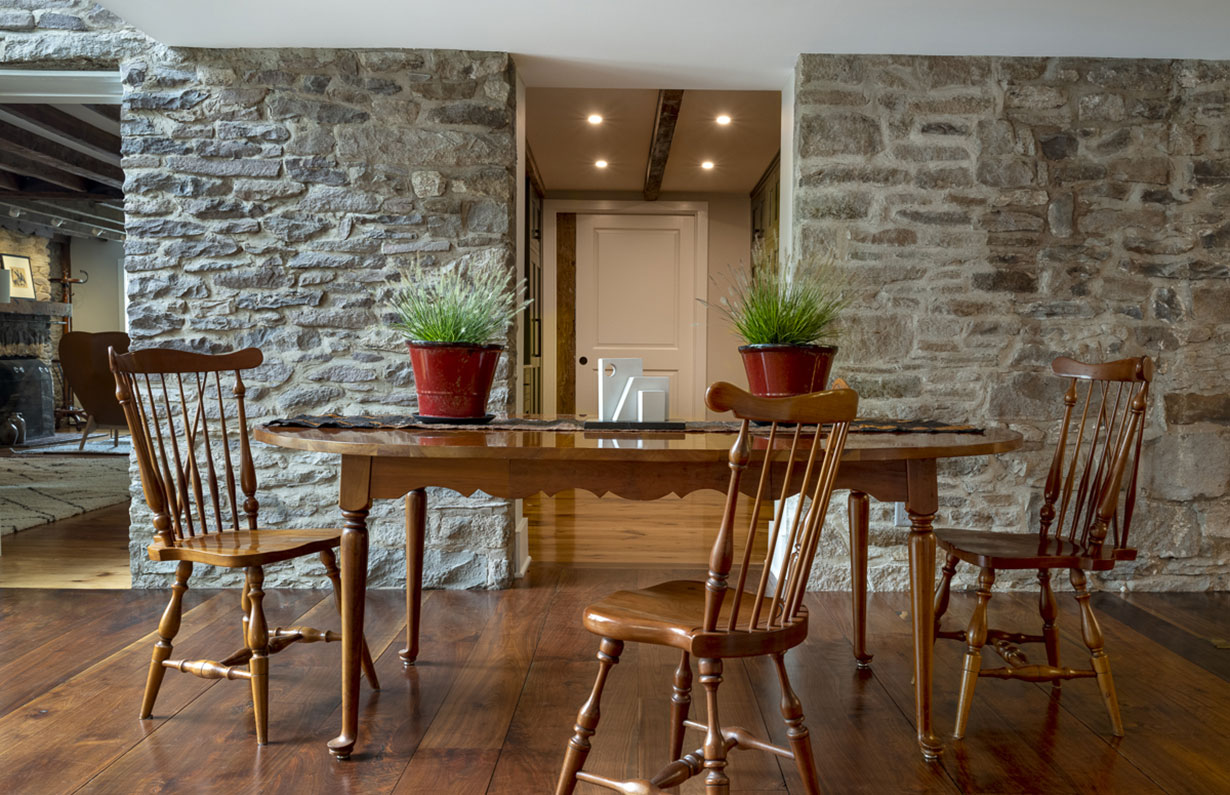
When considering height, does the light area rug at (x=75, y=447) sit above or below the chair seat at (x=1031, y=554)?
below

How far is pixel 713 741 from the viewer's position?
1664mm

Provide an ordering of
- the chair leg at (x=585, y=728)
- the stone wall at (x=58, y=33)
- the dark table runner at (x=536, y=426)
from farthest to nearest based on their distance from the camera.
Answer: the stone wall at (x=58, y=33) → the dark table runner at (x=536, y=426) → the chair leg at (x=585, y=728)

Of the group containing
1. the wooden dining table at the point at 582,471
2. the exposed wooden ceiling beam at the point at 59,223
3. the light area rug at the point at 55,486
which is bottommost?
the light area rug at the point at 55,486

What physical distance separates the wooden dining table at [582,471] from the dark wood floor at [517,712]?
0.59 feet

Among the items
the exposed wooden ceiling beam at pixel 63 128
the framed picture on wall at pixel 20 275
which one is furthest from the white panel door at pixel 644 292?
the framed picture on wall at pixel 20 275

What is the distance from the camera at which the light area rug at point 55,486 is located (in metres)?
5.14

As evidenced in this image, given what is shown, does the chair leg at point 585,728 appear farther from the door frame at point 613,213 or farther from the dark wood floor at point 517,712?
the door frame at point 613,213

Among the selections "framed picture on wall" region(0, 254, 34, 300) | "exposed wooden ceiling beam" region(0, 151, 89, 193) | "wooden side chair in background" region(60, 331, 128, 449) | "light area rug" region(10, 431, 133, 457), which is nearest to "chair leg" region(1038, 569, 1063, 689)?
"wooden side chair in background" region(60, 331, 128, 449)

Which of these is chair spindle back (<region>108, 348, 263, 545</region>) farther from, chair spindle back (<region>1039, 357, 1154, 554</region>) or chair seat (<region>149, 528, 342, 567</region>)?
chair spindle back (<region>1039, 357, 1154, 554</region>)

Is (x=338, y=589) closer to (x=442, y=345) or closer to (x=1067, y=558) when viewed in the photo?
(x=442, y=345)

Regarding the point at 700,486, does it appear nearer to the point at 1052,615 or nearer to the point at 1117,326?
the point at 1052,615

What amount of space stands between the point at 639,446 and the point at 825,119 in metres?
2.35

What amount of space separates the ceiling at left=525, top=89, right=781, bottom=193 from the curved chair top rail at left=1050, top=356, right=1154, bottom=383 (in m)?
2.98

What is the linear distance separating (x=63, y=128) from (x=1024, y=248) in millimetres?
5583
